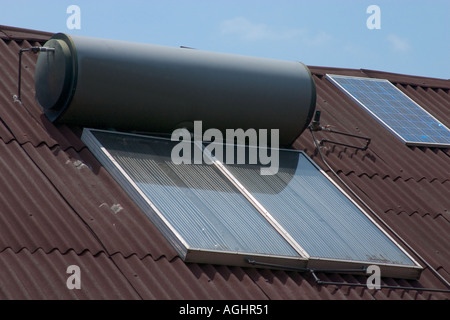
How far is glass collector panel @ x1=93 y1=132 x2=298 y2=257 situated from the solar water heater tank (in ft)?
0.97

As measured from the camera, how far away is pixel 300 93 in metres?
9.63

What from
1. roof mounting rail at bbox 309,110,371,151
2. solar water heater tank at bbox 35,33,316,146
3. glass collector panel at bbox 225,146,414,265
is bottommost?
glass collector panel at bbox 225,146,414,265

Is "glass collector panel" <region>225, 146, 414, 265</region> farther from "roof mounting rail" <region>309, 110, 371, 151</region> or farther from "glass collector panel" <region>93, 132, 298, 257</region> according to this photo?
"roof mounting rail" <region>309, 110, 371, 151</region>

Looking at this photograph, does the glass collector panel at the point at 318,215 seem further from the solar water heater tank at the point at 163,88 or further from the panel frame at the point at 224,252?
the solar water heater tank at the point at 163,88

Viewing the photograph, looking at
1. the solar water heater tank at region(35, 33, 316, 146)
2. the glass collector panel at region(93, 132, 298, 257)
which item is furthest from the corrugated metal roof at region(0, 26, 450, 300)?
the solar water heater tank at region(35, 33, 316, 146)

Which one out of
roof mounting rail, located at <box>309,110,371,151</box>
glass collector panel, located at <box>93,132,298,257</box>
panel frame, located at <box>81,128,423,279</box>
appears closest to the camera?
panel frame, located at <box>81,128,423,279</box>

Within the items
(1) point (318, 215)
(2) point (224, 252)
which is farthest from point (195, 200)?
(1) point (318, 215)

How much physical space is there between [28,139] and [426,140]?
5.75m

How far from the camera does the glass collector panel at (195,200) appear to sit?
7.70 m

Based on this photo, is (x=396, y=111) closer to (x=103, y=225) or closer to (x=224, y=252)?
(x=224, y=252)

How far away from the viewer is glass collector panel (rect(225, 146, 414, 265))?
820 centimetres

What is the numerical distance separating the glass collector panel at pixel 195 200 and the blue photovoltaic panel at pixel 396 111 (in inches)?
156

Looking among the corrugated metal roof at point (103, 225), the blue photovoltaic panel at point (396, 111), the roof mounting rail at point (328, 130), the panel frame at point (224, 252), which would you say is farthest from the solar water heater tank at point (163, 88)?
the blue photovoltaic panel at point (396, 111)
